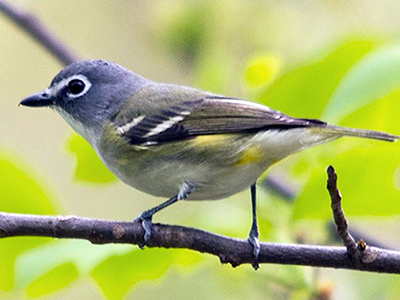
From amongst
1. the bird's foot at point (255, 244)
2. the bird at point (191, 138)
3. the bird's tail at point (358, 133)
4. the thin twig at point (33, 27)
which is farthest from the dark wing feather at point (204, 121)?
the thin twig at point (33, 27)

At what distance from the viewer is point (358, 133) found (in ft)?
6.48

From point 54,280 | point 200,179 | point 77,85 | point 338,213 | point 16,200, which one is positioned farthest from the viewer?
point 77,85

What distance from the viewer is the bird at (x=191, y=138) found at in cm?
222

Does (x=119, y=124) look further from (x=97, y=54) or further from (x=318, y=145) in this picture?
(x=97, y=54)

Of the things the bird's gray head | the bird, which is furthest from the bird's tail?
the bird's gray head

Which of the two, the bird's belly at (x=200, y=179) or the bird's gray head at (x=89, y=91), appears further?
the bird's gray head at (x=89, y=91)

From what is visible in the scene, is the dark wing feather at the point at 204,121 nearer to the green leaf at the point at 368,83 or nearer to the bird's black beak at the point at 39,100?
the green leaf at the point at 368,83

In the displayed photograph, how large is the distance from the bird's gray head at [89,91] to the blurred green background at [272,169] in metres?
0.29

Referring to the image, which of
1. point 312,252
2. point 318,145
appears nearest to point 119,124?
point 318,145

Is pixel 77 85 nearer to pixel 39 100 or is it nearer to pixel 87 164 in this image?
pixel 39 100

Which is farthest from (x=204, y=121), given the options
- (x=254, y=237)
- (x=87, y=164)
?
(x=254, y=237)

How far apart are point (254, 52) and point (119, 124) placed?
857 millimetres

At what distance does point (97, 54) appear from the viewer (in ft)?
20.5

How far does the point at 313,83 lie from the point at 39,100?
1231 millimetres
